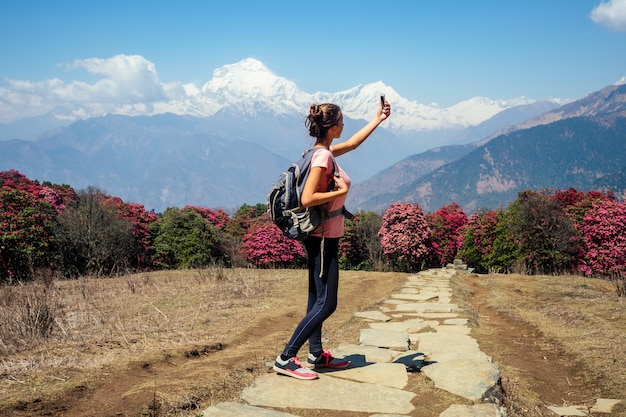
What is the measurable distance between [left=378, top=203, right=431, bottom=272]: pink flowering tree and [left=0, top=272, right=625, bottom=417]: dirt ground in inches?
564

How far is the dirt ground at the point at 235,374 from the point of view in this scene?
10.5 ft

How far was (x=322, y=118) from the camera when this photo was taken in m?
3.58

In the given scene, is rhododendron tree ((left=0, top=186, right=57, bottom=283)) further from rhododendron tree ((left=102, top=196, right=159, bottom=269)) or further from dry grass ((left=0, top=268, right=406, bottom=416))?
dry grass ((left=0, top=268, right=406, bottom=416))

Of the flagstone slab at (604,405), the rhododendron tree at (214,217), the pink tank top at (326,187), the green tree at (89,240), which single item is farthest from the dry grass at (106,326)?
the rhododendron tree at (214,217)

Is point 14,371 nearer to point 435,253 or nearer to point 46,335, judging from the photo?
point 46,335

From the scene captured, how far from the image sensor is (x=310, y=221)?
3.40m

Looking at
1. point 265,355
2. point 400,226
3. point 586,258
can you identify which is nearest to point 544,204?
point 586,258

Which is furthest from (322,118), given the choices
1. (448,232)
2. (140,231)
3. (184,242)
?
(448,232)

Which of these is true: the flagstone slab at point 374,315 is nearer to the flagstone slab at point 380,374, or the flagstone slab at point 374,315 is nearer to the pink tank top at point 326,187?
the flagstone slab at point 380,374

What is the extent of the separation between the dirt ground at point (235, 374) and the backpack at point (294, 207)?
1217 millimetres

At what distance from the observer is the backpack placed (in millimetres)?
3402

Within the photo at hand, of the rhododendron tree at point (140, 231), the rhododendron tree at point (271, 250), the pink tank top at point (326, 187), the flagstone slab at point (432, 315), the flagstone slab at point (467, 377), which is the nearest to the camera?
the flagstone slab at point (467, 377)

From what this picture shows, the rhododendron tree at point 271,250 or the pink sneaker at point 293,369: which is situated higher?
the rhododendron tree at point 271,250

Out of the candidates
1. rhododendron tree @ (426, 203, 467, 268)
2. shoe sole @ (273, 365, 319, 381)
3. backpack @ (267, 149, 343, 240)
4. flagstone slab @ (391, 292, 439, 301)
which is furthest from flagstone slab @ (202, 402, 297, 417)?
rhododendron tree @ (426, 203, 467, 268)
